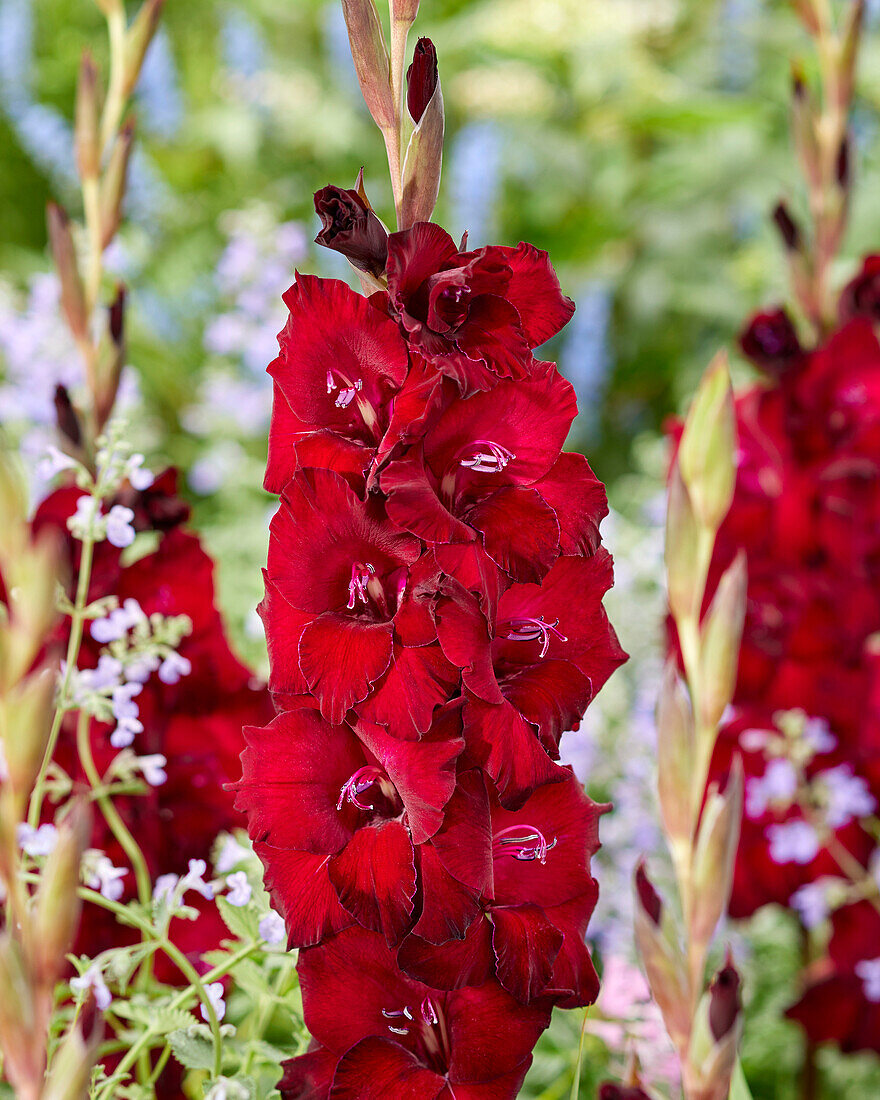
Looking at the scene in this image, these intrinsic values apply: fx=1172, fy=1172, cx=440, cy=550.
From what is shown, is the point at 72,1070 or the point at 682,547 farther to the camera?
the point at 682,547

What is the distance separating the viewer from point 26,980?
0.30m

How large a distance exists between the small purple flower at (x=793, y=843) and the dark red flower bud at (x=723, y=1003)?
1.49ft

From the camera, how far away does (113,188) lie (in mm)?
606

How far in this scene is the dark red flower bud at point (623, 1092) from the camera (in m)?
0.40

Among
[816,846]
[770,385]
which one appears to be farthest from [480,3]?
[816,846]

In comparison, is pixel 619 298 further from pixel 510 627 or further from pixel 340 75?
pixel 510 627

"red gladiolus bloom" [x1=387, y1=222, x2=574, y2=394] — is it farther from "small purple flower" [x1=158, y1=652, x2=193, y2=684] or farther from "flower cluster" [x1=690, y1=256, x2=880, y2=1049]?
"flower cluster" [x1=690, y1=256, x2=880, y2=1049]

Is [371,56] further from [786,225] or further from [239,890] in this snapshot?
[786,225]

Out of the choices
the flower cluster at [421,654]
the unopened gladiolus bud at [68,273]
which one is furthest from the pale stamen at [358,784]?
the unopened gladiolus bud at [68,273]

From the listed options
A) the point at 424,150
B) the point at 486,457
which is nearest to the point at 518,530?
the point at 486,457

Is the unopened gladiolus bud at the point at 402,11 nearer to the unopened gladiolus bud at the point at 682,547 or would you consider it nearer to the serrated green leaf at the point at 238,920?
the unopened gladiolus bud at the point at 682,547

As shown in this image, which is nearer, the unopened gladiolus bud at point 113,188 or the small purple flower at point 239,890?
the small purple flower at point 239,890

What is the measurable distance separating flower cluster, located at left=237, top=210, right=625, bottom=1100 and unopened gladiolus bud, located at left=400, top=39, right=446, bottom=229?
0.02 meters

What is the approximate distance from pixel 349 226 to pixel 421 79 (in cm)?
7
